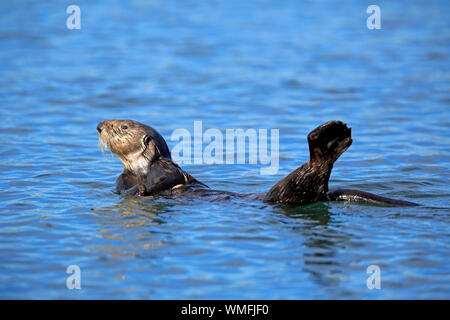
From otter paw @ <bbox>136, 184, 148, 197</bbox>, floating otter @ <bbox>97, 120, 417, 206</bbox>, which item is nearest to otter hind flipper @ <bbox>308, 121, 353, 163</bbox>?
floating otter @ <bbox>97, 120, 417, 206</bbox>

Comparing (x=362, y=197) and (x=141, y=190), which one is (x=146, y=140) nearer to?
(x=141, y=190)

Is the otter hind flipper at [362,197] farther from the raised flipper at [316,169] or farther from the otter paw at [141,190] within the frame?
the otter paw at [141,190]

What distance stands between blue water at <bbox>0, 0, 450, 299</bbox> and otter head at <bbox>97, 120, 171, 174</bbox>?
0.45 meters

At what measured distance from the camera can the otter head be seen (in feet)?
24.2

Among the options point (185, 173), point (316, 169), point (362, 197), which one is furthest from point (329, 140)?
point (185, 173)

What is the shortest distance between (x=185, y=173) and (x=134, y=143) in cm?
67

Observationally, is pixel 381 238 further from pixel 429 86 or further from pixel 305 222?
pixel 429 86

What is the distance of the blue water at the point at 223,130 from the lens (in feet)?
17.1

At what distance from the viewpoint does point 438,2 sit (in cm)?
2447

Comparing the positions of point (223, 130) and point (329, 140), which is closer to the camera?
point (329, 140)

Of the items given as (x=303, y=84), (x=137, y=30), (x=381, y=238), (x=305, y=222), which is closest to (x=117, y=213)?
(x=305, y=222)

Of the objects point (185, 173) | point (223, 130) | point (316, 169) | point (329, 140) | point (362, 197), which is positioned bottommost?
point (362, 197)

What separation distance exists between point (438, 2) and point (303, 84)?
486 inches

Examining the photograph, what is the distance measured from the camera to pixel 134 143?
24.3ft
